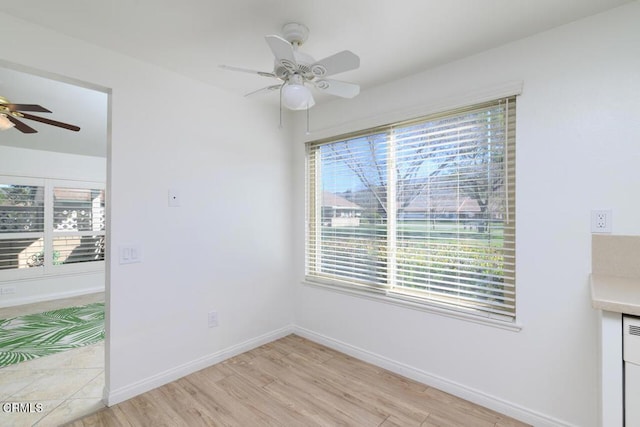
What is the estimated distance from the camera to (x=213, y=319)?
102 inches

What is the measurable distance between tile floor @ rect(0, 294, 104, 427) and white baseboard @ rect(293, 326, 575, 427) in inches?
73.6

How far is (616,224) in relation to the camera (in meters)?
1.57

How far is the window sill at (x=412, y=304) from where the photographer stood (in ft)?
6.28

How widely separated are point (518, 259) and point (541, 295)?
24cm

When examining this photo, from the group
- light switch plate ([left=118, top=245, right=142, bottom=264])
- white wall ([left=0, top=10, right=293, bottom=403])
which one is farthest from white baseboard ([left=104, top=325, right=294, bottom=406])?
light switch plate ([left=118, top=245, right=142, bottom=264])

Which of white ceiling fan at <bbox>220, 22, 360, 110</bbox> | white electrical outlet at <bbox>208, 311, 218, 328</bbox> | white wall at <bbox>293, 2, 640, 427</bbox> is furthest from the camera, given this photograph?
white electrical outlet at <bbox>208, 311, 218, 328</bbox>

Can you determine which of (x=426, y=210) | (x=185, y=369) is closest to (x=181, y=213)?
(x=185, y=369)

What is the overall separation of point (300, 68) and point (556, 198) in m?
1.67

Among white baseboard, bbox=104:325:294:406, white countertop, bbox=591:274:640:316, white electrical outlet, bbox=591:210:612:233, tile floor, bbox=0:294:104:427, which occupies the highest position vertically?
white electrical outlet, bbox=591:210:612:233

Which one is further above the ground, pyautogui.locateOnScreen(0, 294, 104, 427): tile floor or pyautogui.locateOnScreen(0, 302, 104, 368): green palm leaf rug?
pyautogui.locateOnScreen(0, 294, 104, 427): tile floor

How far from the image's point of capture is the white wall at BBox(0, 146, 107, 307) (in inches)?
176

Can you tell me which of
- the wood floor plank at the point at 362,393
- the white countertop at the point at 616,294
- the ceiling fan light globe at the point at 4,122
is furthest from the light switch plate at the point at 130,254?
the white countertop at the point at 616,294

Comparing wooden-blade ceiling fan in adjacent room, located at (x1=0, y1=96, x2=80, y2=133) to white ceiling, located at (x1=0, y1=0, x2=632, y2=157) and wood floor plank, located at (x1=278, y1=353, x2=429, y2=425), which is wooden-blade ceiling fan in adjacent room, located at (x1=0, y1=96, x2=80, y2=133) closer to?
white ceiling, located at (x1=0, y1=0, x2=632, y2=157)

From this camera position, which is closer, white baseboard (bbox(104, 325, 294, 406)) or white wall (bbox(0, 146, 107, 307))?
white baseboard (bbox(104, 325, 294, 406))
